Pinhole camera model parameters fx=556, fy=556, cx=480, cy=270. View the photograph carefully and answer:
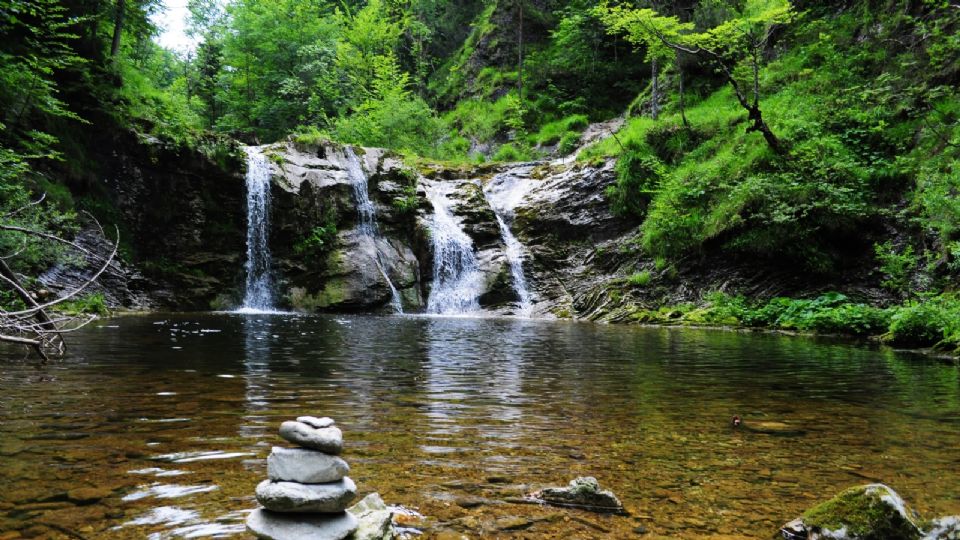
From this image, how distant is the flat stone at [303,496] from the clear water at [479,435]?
1.10 ft

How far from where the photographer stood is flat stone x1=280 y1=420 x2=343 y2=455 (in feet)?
9.16

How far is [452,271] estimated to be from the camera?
2486cm

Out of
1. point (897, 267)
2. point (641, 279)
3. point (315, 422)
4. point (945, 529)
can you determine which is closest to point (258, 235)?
point (641, 279)

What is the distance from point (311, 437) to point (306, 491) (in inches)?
10.0

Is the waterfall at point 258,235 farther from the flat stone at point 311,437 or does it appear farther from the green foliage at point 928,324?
the flat stone at point 311,437

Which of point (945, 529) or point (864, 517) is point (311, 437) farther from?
point (945, 529)

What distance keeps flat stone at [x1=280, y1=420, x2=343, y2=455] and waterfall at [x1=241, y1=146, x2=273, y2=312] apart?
21.6 m

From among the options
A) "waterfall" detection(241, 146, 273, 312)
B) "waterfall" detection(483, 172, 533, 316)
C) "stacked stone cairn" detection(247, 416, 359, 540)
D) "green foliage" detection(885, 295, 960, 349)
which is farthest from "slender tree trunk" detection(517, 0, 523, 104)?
"stacked stone cairn" detection(247, 416, 359, 540)

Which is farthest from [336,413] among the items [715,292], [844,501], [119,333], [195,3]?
[195,3]

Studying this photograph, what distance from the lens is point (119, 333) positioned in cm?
1176

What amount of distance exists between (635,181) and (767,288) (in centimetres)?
762

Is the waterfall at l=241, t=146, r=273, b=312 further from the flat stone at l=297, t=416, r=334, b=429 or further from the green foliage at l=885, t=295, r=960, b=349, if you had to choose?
the flat stone at l=297, t=416, r=334, b=429

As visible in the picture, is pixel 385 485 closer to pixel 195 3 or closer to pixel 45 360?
pixel 45 360

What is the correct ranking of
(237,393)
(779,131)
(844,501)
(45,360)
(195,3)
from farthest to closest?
(195,3)
(779,131)
(45,360)
(237,393)
(844,501)
